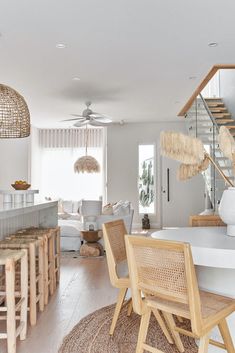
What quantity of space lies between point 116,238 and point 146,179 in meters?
6.42

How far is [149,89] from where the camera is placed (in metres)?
5.70

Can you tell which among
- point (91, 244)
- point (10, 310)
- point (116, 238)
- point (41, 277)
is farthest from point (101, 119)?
point (10, 310)

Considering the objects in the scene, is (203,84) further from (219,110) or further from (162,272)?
(162,272)

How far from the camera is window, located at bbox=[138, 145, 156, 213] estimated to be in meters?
8.96

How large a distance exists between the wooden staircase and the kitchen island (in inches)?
173

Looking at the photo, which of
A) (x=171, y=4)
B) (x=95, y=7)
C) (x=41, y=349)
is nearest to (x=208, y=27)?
(x=171, y=4)

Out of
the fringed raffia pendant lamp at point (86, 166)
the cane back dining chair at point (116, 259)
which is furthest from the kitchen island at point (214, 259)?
the fringed raffia pendant lamp at point (86, 166)

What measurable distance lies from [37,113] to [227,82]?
431cm

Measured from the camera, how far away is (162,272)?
1675 mm

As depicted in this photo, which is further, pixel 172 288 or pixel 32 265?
pixel 32 265

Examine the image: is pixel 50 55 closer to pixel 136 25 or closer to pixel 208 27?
pixel 136 25

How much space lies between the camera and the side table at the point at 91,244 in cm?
562

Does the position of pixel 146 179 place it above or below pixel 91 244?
above

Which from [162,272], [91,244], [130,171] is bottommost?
[91,244]
